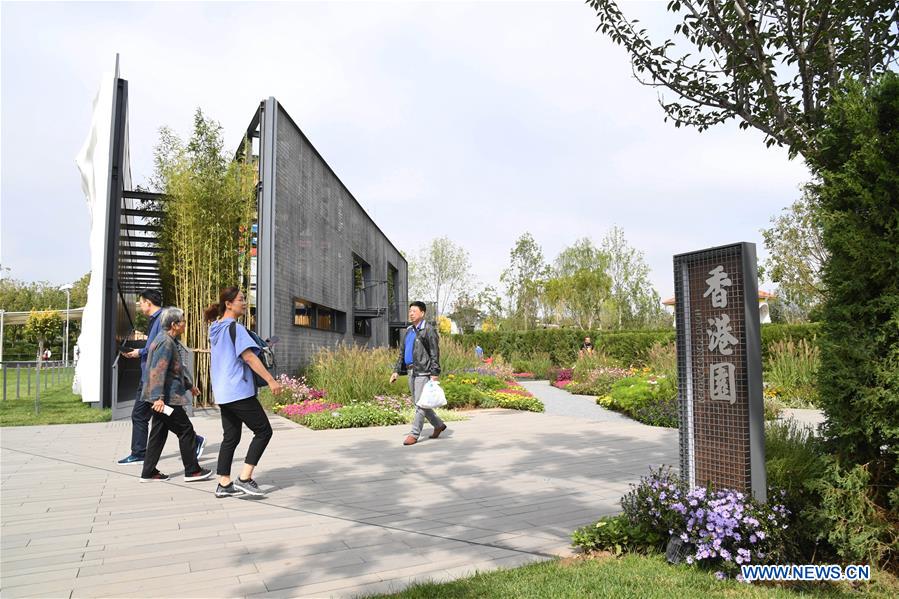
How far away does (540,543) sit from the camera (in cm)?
371

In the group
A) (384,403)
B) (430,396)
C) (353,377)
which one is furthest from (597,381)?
(430,396)

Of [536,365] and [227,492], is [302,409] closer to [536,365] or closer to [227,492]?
[227,492]

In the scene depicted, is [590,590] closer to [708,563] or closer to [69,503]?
[708,563]

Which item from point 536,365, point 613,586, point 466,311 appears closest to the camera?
point 613,586

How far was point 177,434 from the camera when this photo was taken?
5539 millimetres

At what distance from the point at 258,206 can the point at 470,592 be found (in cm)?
1088

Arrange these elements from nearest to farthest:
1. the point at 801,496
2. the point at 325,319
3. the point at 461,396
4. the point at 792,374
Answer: the point at 801,496
the point at 461,396
the point at 792,374
the point at 325,319

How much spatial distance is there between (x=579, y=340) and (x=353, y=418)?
58.7 feet

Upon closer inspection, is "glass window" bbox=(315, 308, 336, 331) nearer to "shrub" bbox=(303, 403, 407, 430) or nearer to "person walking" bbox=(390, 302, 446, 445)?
"shrub" bbox=(303, 403, 407, 430)

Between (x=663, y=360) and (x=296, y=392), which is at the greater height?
(x=663, y=360)

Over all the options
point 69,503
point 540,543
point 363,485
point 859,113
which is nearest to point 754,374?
point 859,113

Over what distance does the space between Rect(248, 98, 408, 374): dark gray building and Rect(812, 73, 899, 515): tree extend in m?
10.8

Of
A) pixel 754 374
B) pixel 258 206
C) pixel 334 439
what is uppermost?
pixel 258 206

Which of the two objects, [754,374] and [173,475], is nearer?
[754,374]
